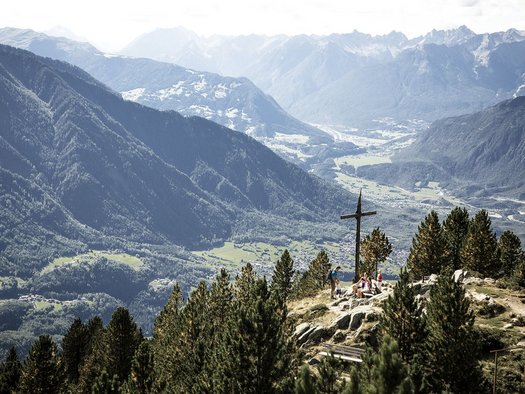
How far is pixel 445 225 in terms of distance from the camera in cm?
11744

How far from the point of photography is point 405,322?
1807 inches

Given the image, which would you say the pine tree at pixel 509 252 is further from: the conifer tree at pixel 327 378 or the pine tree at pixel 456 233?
the conifer tree at pixel 327 378

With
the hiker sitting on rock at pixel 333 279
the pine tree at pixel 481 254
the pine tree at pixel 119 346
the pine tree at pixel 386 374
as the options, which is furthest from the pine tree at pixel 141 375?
the pine tree at pixel 481 254

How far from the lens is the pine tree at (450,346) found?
42.4 m

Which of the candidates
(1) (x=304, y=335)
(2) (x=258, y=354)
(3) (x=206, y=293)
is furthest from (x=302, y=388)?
(3) (x=206, y=293)

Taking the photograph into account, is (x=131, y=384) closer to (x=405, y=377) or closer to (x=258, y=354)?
(x=258, y=354)

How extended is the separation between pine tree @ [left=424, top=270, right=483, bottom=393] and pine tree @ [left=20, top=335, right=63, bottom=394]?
54.6 meters

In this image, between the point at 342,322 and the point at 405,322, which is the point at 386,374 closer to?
the point at 405,322

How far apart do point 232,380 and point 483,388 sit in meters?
19.8

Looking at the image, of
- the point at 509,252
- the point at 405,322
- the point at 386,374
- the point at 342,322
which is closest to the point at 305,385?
the point at 386,374

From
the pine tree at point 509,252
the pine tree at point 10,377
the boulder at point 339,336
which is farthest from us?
the pine tree at point 509,252

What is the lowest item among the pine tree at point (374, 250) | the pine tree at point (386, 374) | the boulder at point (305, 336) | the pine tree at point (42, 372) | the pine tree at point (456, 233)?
the pine tree at point (42, 372)

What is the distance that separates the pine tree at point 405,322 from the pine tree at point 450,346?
92 cm

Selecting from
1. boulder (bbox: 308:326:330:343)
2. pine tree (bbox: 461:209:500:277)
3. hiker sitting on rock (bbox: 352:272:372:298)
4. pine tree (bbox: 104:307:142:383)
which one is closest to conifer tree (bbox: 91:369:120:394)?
boulder (bbox: 308:326:330:343)
